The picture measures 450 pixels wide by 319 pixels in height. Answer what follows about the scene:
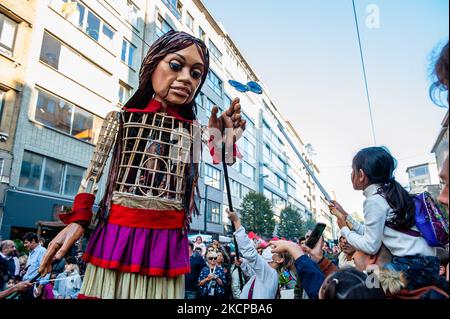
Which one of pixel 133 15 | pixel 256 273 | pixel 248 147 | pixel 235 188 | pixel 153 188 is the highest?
pixel 133 15

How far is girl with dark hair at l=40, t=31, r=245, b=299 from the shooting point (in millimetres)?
1163

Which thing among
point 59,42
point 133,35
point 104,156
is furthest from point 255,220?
point 104,156

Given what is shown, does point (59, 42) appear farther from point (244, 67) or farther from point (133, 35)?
point (244, 67)

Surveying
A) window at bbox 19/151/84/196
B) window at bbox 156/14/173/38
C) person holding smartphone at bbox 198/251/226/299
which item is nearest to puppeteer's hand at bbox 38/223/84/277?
person holding smartphone at bbox 198/251/226/299

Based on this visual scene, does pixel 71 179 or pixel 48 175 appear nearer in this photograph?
pixel 48 175

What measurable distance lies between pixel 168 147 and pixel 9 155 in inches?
A: 312

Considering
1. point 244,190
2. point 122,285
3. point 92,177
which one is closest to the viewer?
point 122,285

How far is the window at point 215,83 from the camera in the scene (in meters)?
17.4

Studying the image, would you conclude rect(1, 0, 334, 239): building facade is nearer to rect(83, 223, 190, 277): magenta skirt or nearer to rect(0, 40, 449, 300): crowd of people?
rect(0, 40, 449, 300): crowd of people

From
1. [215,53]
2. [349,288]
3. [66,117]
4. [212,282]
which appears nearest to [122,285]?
[349,288]

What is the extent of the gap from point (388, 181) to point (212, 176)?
15.8 m

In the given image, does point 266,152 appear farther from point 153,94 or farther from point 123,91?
point 153,94

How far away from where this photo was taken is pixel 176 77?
1.45 m
